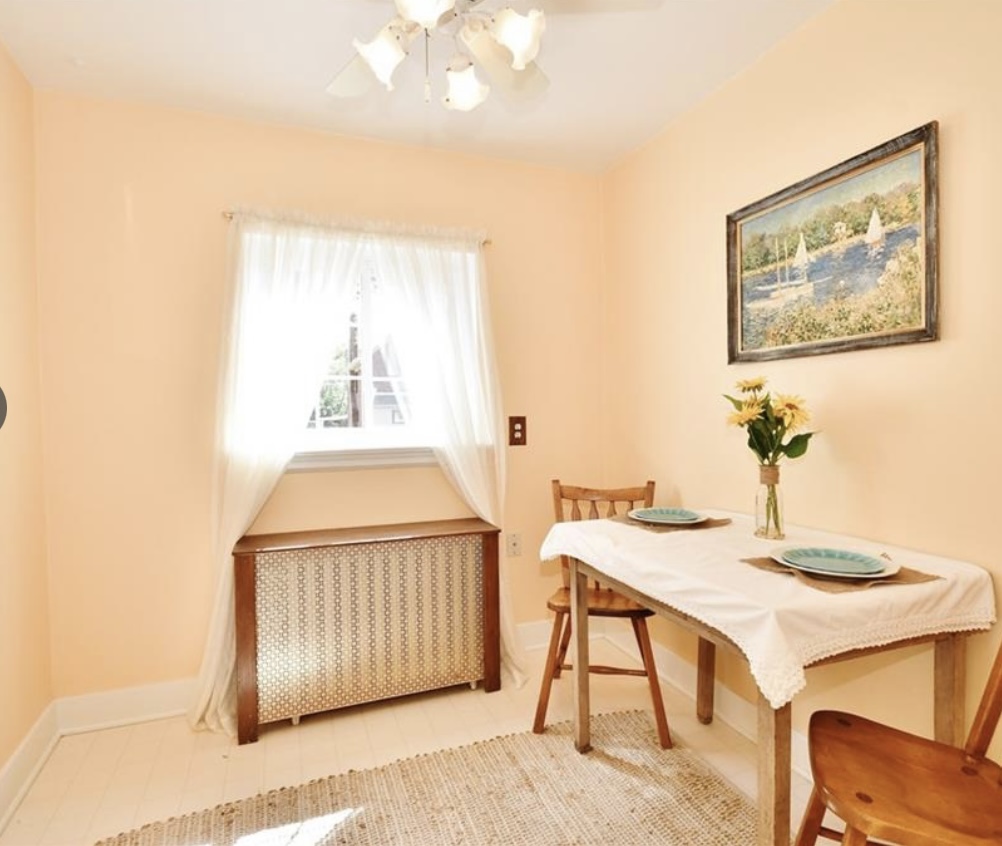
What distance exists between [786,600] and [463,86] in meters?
1.48

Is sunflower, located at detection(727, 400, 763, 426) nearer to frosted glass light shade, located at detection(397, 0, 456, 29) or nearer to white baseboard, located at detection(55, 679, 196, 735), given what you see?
frosted glass light shade, located at detection(397, 0, 456, 29)

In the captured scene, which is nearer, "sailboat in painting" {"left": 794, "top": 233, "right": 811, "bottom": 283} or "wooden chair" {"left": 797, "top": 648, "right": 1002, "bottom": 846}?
"wooden chair" {"left": 797, "top": 648, "right": 1002, "bottom": 846}

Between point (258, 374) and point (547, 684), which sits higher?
point (258, 374)

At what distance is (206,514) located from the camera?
236 centimetres

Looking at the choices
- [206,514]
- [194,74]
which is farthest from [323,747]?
[194,74]

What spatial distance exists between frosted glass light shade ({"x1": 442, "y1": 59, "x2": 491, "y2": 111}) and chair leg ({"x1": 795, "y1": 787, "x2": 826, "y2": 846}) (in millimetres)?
1873

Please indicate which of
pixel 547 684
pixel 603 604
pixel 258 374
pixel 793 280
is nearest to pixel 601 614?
pixel 603 604

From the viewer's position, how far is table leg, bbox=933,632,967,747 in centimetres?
139

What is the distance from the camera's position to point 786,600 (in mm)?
1188

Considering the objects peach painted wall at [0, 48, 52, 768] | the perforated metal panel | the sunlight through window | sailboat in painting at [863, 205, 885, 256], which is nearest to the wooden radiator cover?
the perforated metal panel

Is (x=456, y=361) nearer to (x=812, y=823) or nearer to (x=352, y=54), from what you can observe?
(x=352, y=54)

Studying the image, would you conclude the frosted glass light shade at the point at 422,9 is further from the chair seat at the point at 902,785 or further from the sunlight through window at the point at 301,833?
the sunlight through window at the point at 301,833

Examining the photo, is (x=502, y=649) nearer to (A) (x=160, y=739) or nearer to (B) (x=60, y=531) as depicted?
(A) (x=160, y=739)

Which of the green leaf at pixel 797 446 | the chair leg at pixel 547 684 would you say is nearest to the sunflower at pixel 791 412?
the green leaf at pixel 797 446
